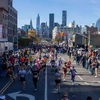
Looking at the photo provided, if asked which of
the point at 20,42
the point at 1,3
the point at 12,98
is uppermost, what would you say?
the point at 1,3

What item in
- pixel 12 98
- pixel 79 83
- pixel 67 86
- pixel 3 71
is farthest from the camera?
pixel 3 71

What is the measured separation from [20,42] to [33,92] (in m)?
98.8

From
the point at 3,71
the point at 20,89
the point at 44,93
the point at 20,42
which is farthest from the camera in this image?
the point at 20,42

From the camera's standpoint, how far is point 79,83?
23484mm

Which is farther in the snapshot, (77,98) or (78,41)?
(78,41)

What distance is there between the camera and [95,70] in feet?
99.3

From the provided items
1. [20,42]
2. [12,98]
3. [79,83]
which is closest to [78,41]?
[20,42]

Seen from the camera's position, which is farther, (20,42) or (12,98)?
(20,42)

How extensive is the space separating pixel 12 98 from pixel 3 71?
1017 cm

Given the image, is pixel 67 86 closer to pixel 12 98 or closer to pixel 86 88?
pixel 86 88

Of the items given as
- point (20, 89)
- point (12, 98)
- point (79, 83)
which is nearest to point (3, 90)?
point (20, 89)

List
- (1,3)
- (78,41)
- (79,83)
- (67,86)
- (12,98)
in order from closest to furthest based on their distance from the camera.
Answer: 1. (12,98)
2. (67,86)
3. (79,83)
4. (1,3)
5. (78,41)

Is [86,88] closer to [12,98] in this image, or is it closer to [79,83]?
[79,83]

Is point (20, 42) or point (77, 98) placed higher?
point (20, 42)
